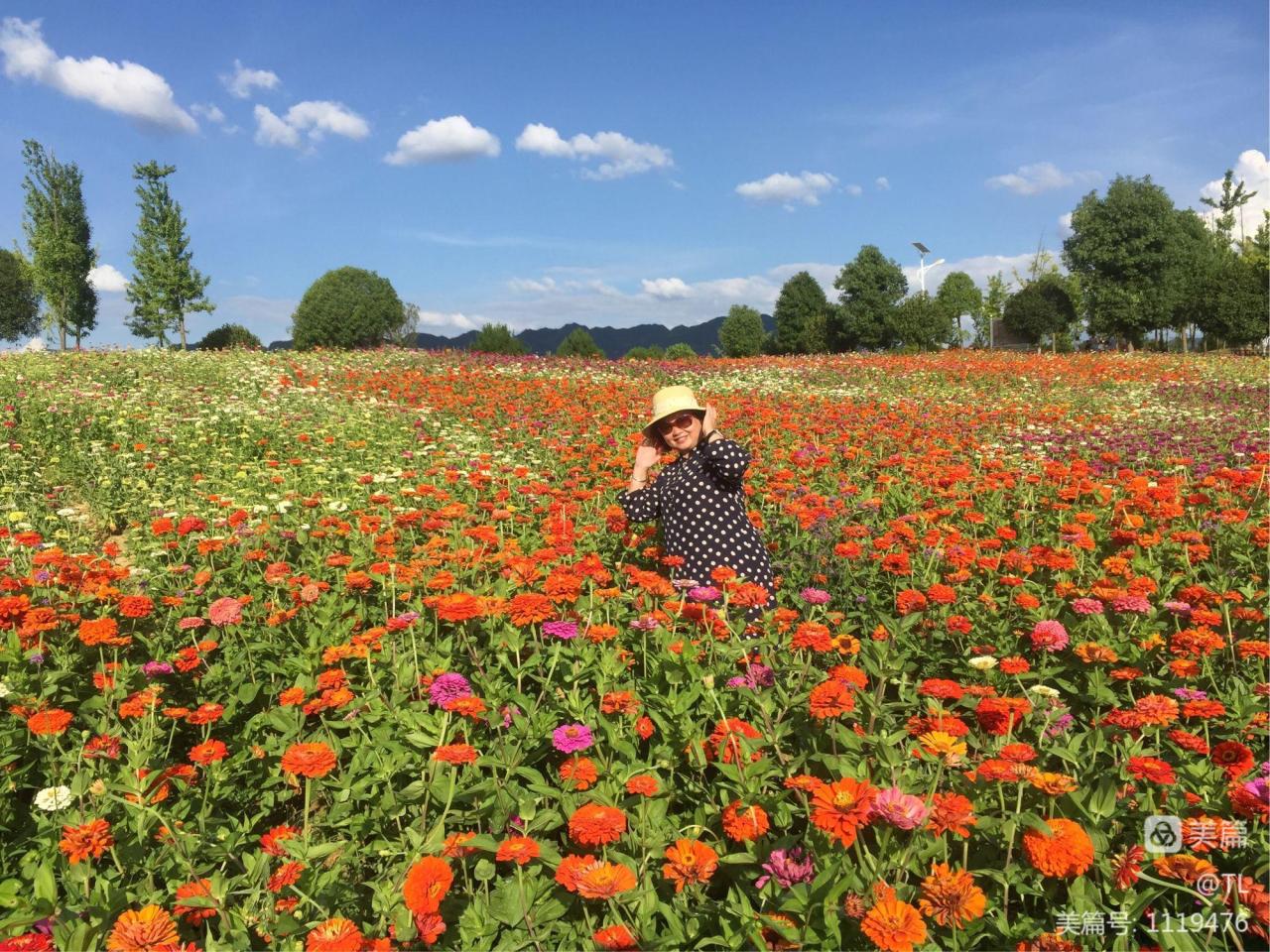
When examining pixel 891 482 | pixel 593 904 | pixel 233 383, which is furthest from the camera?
pixel 233 383

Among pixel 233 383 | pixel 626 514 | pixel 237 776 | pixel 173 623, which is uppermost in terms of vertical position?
pixel 233 383

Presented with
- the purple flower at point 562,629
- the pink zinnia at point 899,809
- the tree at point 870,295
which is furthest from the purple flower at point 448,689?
the tree at point 870,295

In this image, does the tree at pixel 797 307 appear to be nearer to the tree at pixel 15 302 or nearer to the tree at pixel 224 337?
the tree at pixel 224 337

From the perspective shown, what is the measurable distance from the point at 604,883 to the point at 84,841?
1.28m

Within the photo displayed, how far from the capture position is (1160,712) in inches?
76.3

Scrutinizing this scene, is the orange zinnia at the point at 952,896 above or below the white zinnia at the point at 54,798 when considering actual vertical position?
above

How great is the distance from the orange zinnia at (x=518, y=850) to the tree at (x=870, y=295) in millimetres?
40680

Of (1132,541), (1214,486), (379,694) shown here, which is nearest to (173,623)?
(379,694)

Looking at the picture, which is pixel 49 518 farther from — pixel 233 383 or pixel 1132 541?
pixel 233 383

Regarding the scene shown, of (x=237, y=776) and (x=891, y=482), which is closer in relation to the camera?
(x=237, y=776)

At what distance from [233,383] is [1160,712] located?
1403 centimetres

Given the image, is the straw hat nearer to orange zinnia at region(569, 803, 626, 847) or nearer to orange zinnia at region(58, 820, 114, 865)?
orange zinnia at region(569, 803, 626, 847)

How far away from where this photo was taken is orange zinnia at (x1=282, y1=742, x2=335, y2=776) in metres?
1.79

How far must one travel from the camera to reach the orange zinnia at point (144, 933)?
1337mm
